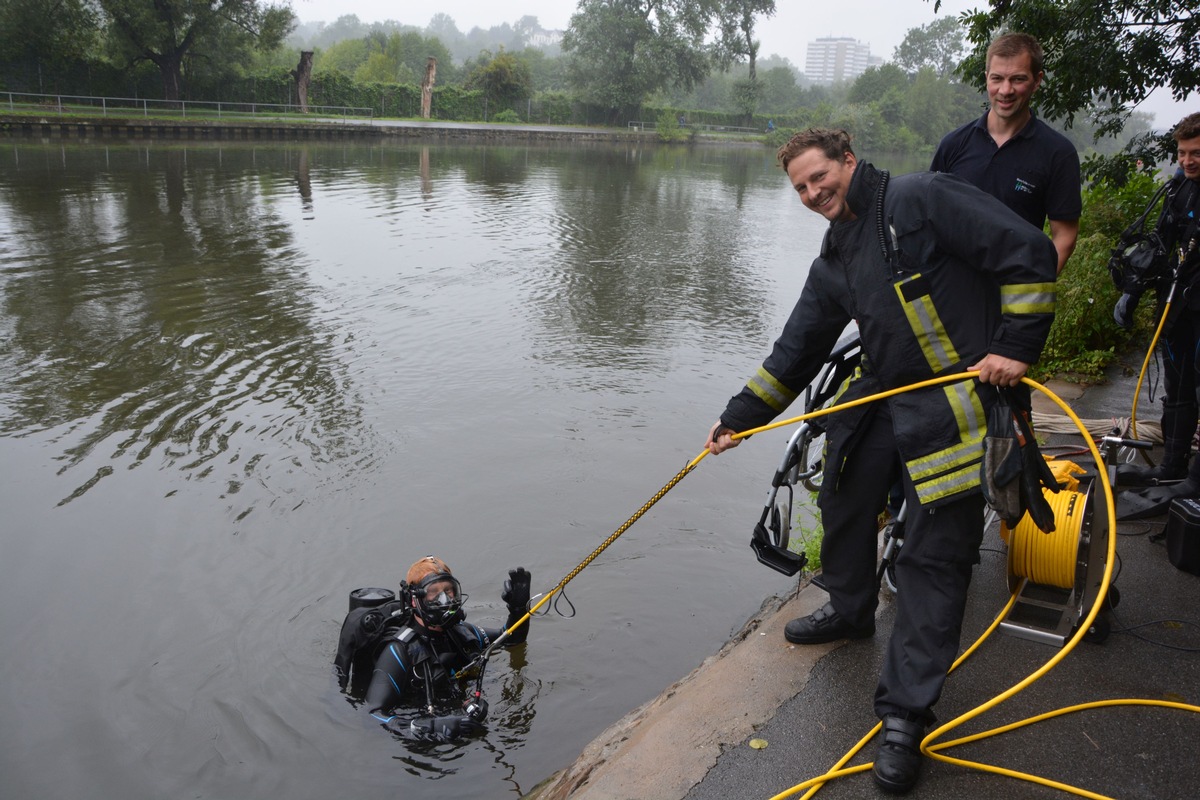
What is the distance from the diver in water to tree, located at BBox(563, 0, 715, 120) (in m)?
62.6

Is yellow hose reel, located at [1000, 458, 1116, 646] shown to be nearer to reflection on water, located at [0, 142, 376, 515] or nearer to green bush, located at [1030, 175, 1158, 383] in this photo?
green bush, located at [1030, 175, 1158, 383]

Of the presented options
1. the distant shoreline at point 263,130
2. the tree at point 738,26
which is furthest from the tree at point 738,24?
the distant shoreline at point 263,130

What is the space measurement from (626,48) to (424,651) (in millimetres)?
64182

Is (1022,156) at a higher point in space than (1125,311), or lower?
higher

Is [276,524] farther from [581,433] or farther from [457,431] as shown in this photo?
[581,433]

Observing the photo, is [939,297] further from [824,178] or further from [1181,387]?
[1181,387]

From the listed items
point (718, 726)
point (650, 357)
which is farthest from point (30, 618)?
point (650, 357)

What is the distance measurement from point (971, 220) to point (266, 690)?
4522mm

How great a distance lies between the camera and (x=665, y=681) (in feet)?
18.4

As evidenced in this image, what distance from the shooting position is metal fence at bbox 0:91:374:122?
38281 millimetres

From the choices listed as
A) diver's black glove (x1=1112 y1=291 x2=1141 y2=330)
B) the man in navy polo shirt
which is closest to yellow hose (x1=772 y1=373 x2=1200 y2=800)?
the man in navy polo shirt

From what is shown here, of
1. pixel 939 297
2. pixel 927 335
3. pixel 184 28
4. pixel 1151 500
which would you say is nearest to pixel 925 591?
pixel 927 335

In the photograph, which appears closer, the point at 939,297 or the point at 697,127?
the point at 939,297

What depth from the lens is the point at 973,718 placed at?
3.37m
